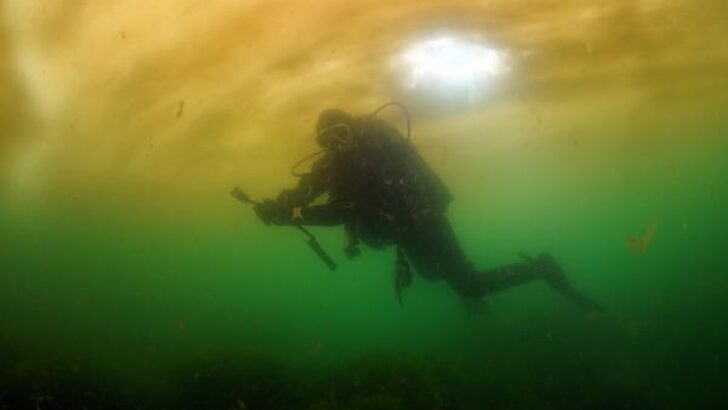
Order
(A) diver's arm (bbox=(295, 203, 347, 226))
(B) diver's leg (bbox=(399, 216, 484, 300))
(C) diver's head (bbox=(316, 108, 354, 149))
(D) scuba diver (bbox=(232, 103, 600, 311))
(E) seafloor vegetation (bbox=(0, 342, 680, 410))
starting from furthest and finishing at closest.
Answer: (E) seafloor vegetation (bbox=(0, 342, 680, 410))
(B) diver's leg (bbox=(399, 216, 484, 300))
(A) diver's arm (bbox=(295, 203, 347, 226))
(D) scuba diver (bbox=(232, 103, 600, 311))
(C) diver's head (bbox=(316, 108, 354, 149))

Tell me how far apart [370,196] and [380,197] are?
0.53 ft

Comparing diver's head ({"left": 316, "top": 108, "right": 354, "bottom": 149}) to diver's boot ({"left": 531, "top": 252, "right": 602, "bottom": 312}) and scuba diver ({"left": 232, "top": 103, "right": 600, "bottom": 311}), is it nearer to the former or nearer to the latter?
scuba diver ({"left": 232, "top": 103, "right": 600, "bottom": 311})

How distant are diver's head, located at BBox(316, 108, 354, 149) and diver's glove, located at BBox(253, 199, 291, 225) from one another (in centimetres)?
118

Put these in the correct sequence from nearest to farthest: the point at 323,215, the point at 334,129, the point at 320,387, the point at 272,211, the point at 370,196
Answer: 1. the point at 334,129
2. the point at 272,211
3. the point at 370,196
4. the point at 323,215
5. the point at 320,387

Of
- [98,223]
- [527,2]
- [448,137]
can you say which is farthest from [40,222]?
[527,2]

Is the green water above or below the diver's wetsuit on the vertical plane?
below

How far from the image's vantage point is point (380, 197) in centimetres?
840

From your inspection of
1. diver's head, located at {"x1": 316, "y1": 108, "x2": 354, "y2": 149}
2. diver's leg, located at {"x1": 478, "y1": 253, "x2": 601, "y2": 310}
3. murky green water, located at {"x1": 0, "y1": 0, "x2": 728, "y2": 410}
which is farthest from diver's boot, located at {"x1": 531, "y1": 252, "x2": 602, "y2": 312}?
diver's head, located at {"x1": 316, "y1": 108, "x2": 354, "y2": 149}

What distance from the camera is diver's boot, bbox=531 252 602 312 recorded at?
1088cm

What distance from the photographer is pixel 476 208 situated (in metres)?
46.6

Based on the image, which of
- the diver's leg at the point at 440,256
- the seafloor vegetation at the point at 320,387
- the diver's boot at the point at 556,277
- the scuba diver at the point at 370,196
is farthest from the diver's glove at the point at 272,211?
the diver's boot at the point at 556,277

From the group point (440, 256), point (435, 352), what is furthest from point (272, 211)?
point (435, 352)

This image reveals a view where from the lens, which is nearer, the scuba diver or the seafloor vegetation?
the scuba diver

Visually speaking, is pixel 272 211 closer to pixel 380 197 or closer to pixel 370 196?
pixel 370 196
